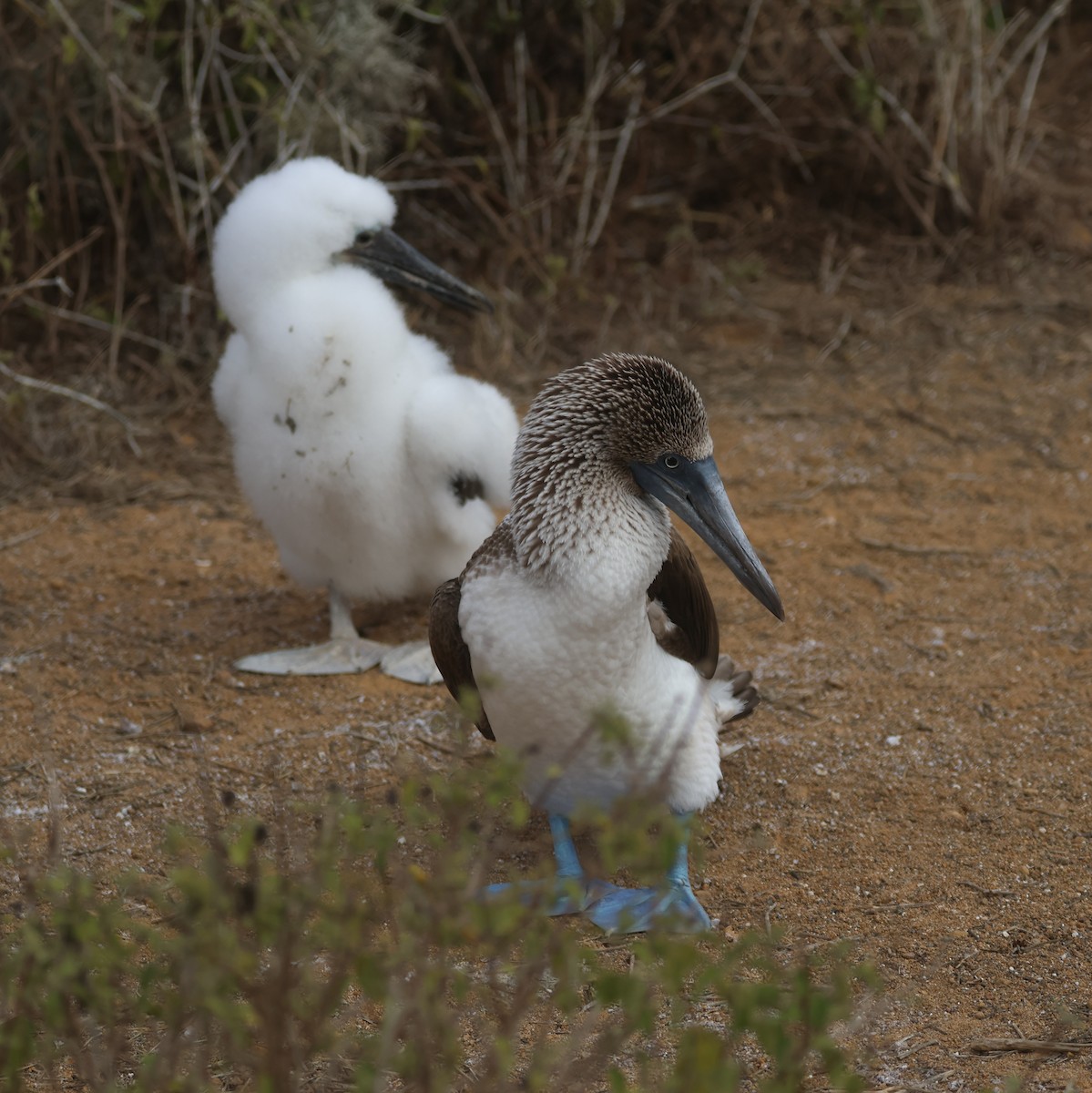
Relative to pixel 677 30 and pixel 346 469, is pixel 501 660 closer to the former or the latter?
pixel 346 469

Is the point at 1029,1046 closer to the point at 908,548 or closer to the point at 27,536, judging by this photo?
the point at 908,548

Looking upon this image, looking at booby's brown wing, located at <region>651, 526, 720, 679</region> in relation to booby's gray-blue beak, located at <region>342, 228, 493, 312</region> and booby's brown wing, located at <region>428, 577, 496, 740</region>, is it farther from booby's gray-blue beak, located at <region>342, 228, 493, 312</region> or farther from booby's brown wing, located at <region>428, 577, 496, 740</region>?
booby's gray-blue beak, located at <region>342, 228, 493, 312</region>

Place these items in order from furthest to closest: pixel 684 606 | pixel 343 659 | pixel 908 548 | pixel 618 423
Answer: pixel 908 548 → pixel 343 659 → pixel 684 606 → pixel 618 423

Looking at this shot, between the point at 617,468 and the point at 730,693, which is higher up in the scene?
the point at 617,468

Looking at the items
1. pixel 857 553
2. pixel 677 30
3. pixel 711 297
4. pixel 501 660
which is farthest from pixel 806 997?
pixel 677 30

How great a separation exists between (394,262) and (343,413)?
705 millimetres

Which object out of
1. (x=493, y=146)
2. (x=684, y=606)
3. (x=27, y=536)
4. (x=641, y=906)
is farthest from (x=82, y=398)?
(x=641, y=906)

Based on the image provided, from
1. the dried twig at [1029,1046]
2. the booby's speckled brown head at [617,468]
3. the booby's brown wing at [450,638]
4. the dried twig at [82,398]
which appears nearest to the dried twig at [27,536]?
the dried twig at [82,398]

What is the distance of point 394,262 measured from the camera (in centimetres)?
508

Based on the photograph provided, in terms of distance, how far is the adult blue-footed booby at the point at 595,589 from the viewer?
339 centimetres

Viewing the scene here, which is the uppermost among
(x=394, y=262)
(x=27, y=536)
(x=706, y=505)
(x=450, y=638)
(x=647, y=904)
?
(x=394, y=262)

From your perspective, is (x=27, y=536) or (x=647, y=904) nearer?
(x=647, y=904)

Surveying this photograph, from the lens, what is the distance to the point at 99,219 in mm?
7355

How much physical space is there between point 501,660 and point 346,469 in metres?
1.41
